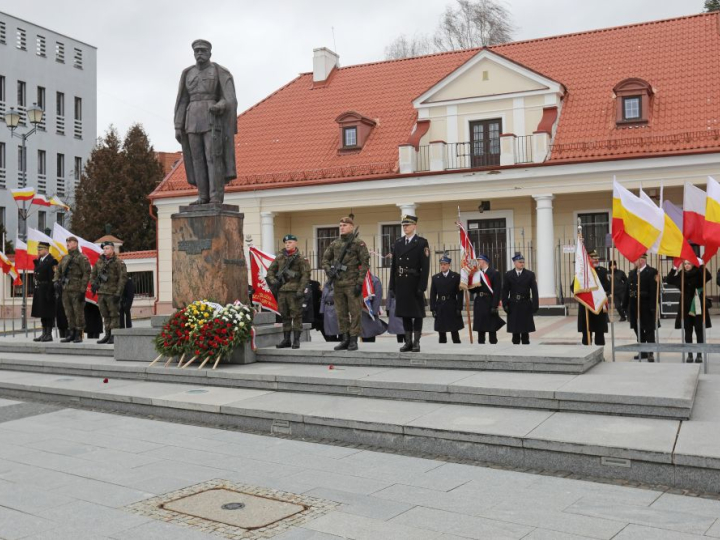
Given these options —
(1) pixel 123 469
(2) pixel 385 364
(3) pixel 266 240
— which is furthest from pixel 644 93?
(1) pixel 123 469

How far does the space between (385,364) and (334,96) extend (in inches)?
866


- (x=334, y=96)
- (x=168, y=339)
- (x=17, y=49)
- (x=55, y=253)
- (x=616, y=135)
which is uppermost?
(x=17, y=49)

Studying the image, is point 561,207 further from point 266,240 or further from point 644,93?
point 266,240

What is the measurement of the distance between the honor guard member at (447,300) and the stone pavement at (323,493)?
5.66 meters

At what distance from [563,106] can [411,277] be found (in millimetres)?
17020

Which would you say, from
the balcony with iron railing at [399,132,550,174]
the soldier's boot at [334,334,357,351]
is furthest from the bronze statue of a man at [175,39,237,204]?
the balcony with iron railing at [399,132,550,174]

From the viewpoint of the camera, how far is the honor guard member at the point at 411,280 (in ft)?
31.2

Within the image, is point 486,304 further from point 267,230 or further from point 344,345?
point 267,230

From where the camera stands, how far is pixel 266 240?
27.0 meters

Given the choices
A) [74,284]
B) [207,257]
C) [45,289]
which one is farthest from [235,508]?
[45,289]

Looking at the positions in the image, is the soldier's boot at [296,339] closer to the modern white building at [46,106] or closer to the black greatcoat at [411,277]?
the black greatcoat at [411,277]

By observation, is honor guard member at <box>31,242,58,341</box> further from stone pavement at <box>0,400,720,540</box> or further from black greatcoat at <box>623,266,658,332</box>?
black greatcoat at <box>623,266,658,332</box>

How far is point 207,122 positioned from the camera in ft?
37.0

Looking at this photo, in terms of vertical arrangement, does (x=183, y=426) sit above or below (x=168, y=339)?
below
